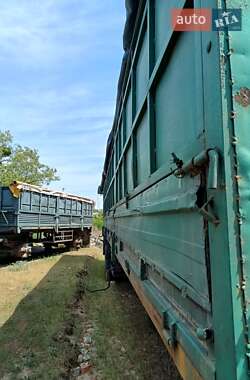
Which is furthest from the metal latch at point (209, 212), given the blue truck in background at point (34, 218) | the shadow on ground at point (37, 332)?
the blue truck in background at point (34, 218)

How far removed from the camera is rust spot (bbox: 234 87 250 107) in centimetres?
93

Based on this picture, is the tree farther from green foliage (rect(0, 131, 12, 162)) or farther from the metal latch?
the metal latch

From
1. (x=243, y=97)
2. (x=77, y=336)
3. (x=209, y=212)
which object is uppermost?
(x=243, y=97)

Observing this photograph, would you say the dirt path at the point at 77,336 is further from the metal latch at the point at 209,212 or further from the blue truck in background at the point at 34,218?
the blue truck in background at the point at 34,218

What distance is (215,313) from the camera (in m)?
0.96

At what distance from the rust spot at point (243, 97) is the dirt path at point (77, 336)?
295 centimetres

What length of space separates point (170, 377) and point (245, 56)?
3064 mm

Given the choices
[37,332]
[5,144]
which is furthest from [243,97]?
[5,144]

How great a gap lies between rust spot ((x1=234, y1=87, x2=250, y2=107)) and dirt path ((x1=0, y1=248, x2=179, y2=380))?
9.69 ft

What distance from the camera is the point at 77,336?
4.38 metres

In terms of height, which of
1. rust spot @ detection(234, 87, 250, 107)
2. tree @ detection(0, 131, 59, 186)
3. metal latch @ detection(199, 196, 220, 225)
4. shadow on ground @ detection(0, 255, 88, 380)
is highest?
tree @ detection(0, 131, 59, 186)

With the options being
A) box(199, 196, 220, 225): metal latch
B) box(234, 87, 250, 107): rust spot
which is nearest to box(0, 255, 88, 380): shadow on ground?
box(199, 196, 220, 225): metal latch

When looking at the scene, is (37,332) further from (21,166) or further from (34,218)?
(21,166)

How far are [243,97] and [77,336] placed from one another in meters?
4.22
